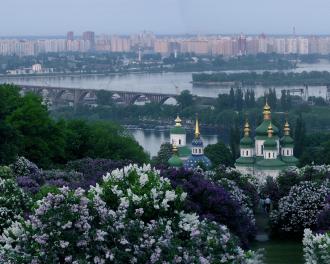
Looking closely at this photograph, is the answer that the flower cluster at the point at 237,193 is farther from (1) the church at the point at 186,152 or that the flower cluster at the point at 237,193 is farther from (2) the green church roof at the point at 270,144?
(2) the green church roof at the point at 270,144

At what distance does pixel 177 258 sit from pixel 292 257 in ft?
8.91

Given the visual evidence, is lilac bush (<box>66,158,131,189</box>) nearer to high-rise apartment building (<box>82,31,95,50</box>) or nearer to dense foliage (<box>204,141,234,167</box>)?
dense foliage (<box>204,141,234,167</box>)

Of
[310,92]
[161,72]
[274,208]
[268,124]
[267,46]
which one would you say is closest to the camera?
[274,208]

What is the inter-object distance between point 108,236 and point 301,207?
11.9 ft

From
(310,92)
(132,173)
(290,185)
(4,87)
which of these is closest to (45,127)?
(4,87)

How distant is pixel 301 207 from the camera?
6.93m

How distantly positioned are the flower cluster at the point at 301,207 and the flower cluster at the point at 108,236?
3.29m

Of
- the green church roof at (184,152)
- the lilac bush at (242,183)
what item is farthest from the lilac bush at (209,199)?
the green church roof at (184,152)

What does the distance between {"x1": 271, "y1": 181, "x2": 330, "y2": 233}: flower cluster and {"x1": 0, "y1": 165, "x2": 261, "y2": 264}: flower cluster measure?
3.29 metres

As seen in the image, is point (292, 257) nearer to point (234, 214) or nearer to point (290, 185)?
point (234, 214)

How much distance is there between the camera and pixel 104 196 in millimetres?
3783

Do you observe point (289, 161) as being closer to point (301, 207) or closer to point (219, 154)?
point (219, 154)

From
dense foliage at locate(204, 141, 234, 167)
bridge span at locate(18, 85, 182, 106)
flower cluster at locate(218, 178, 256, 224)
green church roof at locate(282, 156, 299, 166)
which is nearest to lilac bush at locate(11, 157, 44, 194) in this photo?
flower cluster at locate(218, 178, 256, 224)

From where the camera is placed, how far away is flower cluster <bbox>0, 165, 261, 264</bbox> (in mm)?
3420
